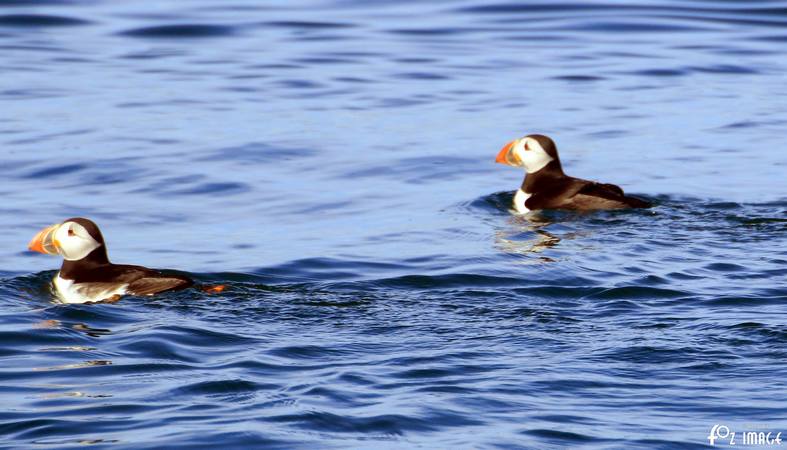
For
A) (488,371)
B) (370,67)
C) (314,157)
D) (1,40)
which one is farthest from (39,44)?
(488,371)

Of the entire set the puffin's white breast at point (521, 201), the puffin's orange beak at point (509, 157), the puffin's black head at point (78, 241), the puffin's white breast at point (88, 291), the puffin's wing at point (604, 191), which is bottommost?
the puffin's white breast at point (521, 201)

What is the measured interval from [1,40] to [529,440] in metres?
18.5

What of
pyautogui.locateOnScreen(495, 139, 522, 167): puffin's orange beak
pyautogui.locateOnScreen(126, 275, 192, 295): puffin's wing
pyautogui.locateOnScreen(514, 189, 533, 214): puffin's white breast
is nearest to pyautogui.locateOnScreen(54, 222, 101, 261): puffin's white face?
pyautogui.locateOnScreen(126, 275, 192, 295): puffin's wing

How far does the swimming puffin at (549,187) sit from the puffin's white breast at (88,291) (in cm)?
440

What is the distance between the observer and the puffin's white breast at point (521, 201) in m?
13.1

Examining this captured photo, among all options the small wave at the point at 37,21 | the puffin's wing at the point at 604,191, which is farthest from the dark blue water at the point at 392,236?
the small wave at the point at 37,21

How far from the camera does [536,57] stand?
22.5 meters

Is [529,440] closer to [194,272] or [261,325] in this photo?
[261,325]

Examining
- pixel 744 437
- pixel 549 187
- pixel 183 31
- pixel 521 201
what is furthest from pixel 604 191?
pixel 183 31

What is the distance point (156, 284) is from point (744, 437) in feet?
13.2

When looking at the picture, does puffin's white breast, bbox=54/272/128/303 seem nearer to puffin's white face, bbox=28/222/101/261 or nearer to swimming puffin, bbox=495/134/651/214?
puffin's white face, bbox=28/222/101/261

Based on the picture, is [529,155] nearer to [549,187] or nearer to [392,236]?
[549,187]

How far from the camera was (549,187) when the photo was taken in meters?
13.1

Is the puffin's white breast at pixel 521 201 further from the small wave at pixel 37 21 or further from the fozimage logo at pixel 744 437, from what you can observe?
the small wave at pixel 37 21
